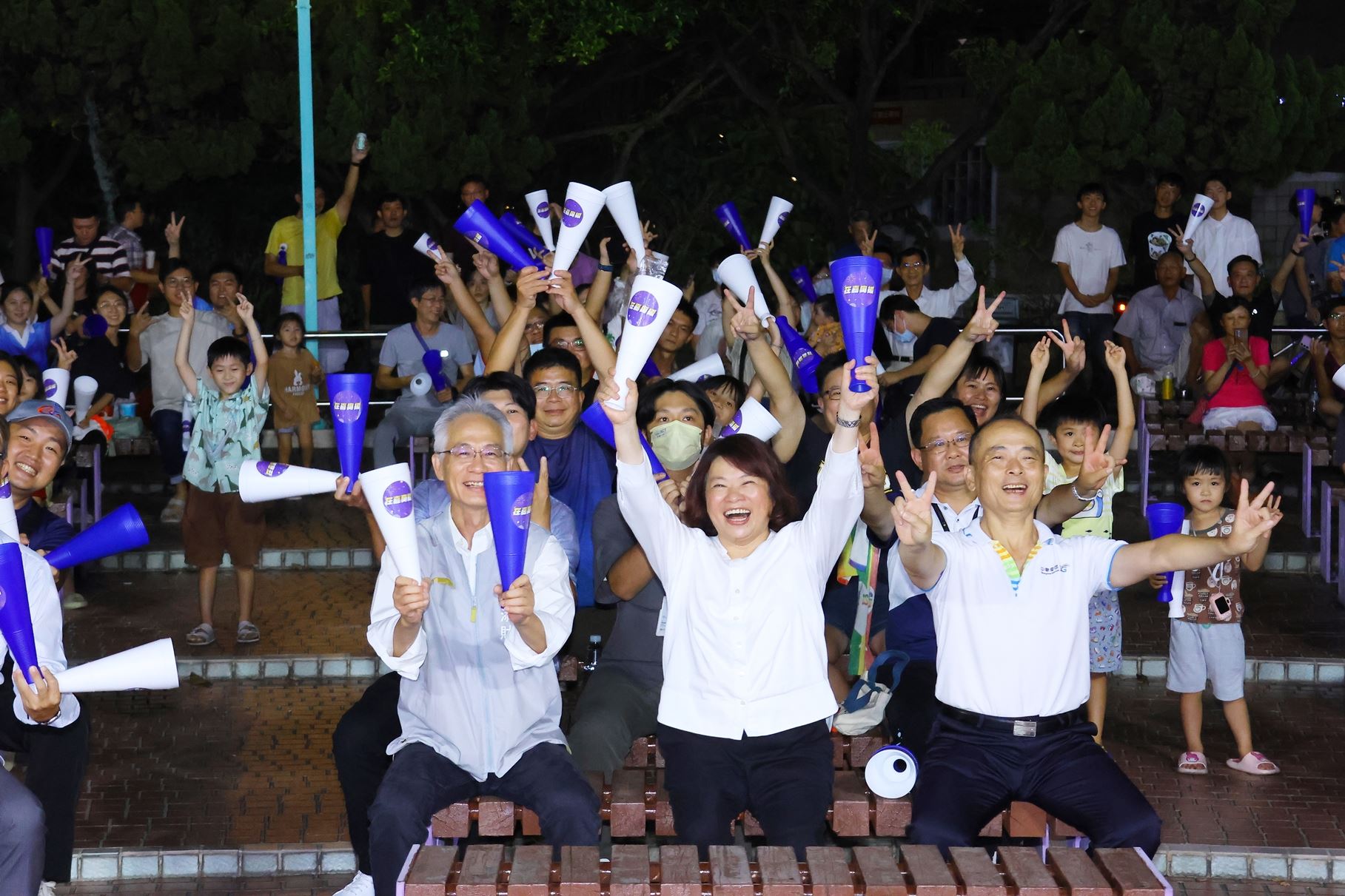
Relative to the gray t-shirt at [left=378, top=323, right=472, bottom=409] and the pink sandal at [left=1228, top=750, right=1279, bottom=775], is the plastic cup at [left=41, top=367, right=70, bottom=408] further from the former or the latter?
the pink sandal at [left=1228, top=750, right=1279, bottom=775]

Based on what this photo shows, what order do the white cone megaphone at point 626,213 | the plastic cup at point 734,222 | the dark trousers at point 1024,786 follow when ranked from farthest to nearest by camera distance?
1. the plastic cup at point 734,222
2. the white cone megaphone at point 626,213
3. the dark trousers at point 1024,786

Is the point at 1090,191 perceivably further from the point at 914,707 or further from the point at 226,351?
the point at 914,707

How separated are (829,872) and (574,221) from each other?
10.2 ft

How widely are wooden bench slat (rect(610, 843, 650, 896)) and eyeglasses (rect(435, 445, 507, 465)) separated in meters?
1.26

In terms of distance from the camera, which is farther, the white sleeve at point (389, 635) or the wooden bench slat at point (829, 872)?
the white sleeve at point (389, 635)

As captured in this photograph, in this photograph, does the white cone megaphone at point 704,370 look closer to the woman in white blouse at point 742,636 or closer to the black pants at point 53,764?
the woman in white blouse at point 742,636

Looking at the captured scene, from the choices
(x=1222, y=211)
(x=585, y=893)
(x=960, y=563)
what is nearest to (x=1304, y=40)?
(x=1222, y=211)

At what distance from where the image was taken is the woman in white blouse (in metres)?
4.56

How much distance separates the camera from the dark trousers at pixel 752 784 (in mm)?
4508

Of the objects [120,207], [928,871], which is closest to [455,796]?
[928,871]

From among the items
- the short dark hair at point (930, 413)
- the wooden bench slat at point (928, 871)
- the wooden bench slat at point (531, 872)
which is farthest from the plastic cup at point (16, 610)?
the short dark hair at point (930, 413)

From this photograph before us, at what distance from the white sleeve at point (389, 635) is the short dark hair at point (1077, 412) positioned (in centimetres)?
293

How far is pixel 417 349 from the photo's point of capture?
10.2 metres

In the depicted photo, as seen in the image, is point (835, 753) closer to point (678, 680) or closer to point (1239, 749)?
point (678, 680)
